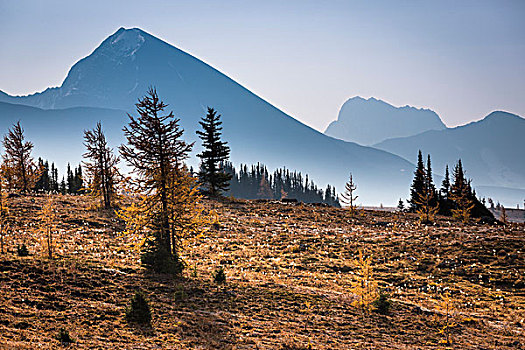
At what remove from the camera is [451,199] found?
54969 millimetres

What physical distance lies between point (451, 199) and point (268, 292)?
4832 centimetres

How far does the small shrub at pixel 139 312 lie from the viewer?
11.6m

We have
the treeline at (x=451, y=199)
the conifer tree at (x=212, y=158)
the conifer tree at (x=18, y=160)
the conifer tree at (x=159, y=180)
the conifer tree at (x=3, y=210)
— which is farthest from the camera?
the conifer tree at (x=212, y=158)

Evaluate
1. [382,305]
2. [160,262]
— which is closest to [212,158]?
[160,262]

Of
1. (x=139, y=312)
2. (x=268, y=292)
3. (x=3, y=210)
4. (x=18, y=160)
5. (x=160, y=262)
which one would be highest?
(x=18, y=160)

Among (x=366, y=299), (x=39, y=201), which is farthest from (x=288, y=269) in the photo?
(x=39, y=201)

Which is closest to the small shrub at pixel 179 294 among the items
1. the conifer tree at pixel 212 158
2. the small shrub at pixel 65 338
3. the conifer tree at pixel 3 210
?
the small shrub at pixel 65 338

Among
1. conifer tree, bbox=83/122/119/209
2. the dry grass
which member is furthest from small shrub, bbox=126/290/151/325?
conifer tree, bbox=83/122/119/209

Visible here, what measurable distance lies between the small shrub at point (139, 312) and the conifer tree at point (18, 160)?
4310cm

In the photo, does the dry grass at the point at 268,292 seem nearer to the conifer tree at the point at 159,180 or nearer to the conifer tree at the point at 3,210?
the conifer tree at the point at 3,210

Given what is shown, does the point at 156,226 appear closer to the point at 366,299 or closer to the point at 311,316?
the point at 311,316

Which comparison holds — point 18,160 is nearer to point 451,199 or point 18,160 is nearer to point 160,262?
point 160,262

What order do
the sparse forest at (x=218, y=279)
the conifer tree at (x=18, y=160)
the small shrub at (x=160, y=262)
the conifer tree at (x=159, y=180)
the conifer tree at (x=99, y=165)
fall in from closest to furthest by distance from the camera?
the sparse forest at (x=218, y=279) → the small shrub at (x=160, y=262) → the conifer tree at (x=159, y=180) → the conifer tree at (x=99, y=165) → the conifer tree at (x=18, y=160)

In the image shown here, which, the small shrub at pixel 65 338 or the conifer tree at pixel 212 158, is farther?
the conifer tree at pixel 212 158
